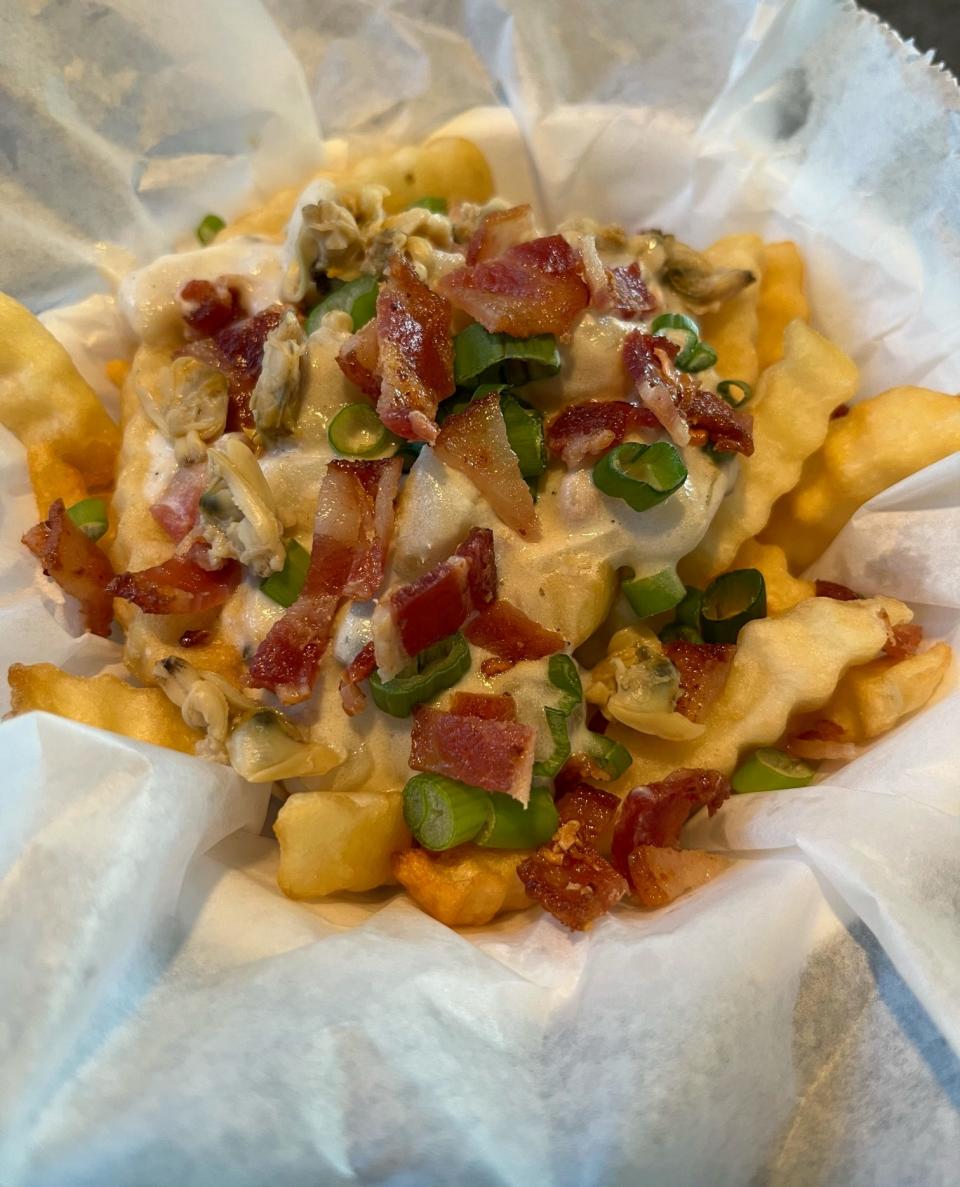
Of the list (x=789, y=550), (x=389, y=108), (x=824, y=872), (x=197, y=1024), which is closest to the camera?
(x=197, y=1024)

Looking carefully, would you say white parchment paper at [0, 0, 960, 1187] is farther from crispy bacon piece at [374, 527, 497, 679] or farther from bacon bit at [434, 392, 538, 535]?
bacon bit at [434, 392, 538, 535]

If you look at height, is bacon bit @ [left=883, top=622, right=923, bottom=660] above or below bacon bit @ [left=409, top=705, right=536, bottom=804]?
above

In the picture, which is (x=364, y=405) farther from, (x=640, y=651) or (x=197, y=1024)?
(x=197, y=1024)

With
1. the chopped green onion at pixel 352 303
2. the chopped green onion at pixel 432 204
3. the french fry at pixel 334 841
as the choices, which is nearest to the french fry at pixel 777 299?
the chopped green onion at pixel 432 204

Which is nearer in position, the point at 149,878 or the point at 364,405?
the point at 149,878

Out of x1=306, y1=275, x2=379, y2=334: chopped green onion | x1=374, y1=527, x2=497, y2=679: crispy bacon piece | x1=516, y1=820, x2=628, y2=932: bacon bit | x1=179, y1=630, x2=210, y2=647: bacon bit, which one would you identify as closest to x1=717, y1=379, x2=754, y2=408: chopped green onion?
x1=374, y1=527, x2=497, y2=679: crispy bacon piece

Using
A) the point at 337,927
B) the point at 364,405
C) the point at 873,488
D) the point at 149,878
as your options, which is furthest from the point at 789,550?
the point at 149,878
